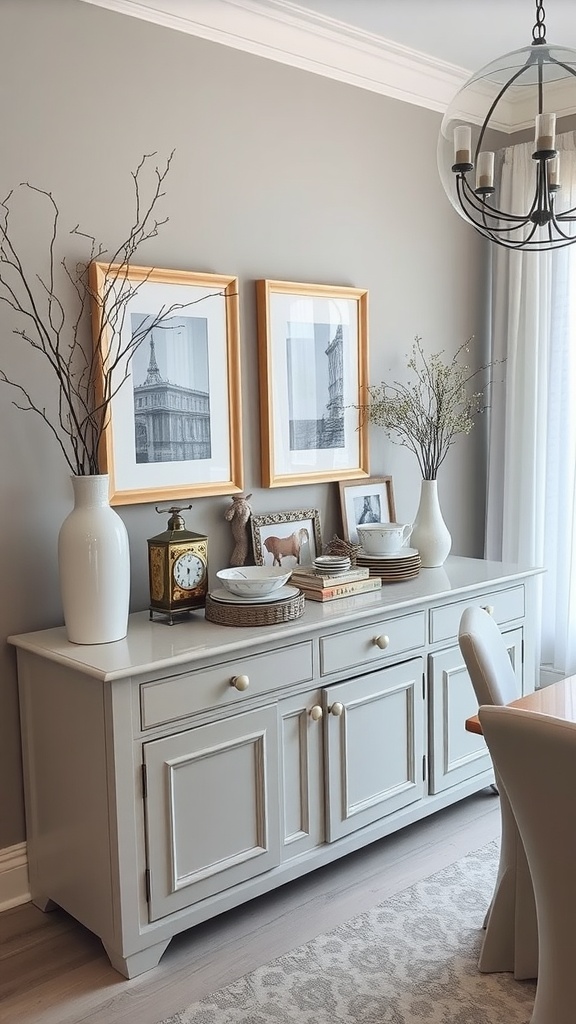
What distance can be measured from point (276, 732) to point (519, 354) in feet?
7.12

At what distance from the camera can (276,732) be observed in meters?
2.54

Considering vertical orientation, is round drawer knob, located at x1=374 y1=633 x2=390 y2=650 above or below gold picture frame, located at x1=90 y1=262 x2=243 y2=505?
below

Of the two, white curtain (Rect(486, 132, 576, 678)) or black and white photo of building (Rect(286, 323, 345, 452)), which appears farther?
white curtain (Rect(486, 132, 576, 678))

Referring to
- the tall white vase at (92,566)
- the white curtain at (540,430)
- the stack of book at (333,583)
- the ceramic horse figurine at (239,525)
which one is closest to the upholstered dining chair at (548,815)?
the tall white vase at (92,566)

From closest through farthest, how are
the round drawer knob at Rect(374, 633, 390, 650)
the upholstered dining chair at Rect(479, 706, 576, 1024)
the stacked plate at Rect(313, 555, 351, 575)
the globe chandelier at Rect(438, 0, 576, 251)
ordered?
1. the upholstered dining chair at Rect(479, 706, 576, 1024)
2. the globe chandelier at Rect(438, 0, 576, 251)
3. the round drawer knob at Rect(374, 633, 390, 650)
4. the stacked plate at Rect(313, 555, 351, 575)

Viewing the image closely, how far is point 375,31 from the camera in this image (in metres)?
3.25

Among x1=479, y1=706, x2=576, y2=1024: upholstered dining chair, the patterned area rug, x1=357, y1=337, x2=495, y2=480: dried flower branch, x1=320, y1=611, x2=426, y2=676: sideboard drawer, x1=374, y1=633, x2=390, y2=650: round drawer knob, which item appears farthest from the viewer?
x1=357, y1=337, x2=495, y2=480: dried flower branch

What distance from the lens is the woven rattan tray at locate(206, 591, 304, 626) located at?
8.35 ft

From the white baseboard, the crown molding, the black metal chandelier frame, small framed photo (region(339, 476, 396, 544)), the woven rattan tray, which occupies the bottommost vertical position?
the white baseboard

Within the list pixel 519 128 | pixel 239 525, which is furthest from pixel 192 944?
pixel 519 128

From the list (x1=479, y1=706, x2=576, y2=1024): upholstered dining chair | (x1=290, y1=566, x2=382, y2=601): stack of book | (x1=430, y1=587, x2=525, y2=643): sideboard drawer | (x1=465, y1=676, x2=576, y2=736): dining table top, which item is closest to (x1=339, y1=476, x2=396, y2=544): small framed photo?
(x1=290, y1=566, x2=382, y2=601): stack of book

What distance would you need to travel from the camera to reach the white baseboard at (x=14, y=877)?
258 cm

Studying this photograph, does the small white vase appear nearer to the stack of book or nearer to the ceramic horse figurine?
the stack of book

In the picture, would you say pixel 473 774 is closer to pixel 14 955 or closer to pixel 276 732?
pixel 276 732
